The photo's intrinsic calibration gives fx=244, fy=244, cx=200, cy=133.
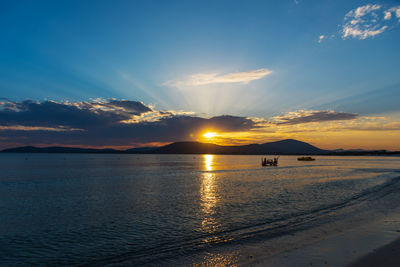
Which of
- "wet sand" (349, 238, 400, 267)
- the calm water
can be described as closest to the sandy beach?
"wet sand" (349, 238, 400, 267)

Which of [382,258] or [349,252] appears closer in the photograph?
[382,258]

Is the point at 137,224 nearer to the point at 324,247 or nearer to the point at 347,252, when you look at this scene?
the point at 324,247

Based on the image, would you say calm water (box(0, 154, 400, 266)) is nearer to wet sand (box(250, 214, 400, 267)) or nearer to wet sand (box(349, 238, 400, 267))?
wet sand (box(250, 214, 400, 267))

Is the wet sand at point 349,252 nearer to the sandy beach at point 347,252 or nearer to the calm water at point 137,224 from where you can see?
the sandy beach at point 347,252

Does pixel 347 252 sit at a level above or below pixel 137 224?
above

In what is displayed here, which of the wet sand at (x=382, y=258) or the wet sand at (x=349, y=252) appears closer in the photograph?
the wet sand at (x=382, y=258)

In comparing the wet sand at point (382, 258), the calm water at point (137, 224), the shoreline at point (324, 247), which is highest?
the wet sand at point (382, 258)

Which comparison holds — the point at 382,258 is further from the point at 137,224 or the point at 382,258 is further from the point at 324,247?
the point at 137,224

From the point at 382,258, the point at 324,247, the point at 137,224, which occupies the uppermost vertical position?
the point at 382,258

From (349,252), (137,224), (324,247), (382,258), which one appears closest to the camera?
(382,258)

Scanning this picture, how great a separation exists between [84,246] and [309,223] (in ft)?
44.4

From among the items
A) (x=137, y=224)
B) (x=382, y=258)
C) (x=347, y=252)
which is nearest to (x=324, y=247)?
(x=347, y=252)

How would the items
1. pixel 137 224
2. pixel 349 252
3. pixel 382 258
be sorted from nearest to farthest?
pixel 382 258
pixel 349 252
pixel 137 224

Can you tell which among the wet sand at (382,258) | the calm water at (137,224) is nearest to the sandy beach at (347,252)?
the wet sand at (382,258)
